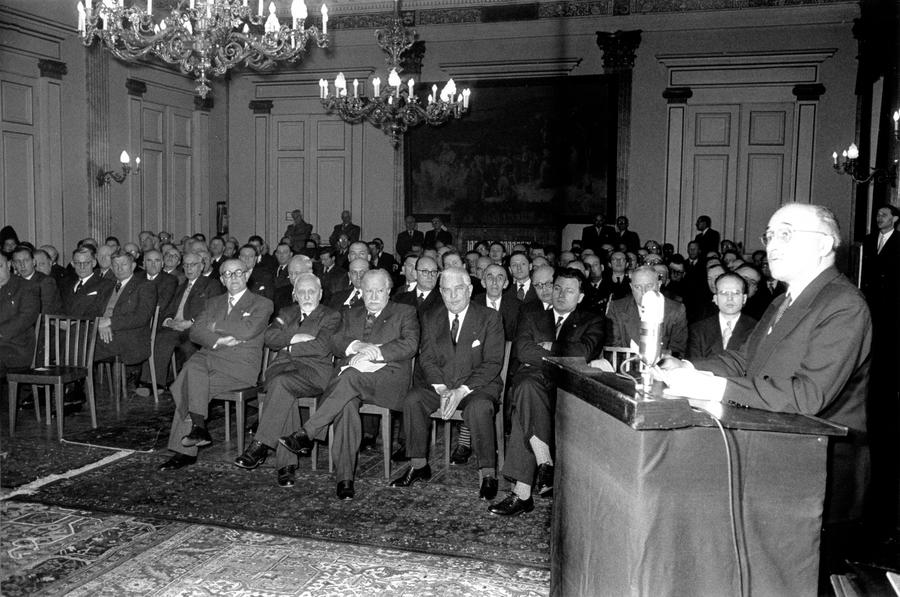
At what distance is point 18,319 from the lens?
5.77 metres

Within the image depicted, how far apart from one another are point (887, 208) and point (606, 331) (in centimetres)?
415

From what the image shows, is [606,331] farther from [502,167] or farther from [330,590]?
[502,167]

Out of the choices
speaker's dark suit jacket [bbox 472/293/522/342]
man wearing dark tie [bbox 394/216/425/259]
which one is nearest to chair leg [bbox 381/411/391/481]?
speaker's dark suit jacket [bbox 472/293/522/342]

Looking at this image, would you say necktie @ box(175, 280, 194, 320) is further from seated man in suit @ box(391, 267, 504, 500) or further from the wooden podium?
the wooden podium

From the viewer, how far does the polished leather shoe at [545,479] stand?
432 centimetres

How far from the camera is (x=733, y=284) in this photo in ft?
15.6

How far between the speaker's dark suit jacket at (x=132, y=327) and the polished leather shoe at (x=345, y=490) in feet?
9.39

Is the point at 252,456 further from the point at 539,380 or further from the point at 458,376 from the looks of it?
the point at 539,380

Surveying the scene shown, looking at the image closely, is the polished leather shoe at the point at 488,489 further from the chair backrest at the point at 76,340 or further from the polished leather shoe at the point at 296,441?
the chair backrest at the point at 76,340

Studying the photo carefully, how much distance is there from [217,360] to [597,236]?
8.38 meters

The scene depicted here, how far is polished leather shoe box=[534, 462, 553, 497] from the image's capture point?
4324 millimetres

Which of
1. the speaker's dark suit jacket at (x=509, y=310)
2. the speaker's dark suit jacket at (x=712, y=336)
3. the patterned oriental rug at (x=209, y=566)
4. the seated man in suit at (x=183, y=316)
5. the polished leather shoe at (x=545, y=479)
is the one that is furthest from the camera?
the seated man in suit at (x=183, y=316)

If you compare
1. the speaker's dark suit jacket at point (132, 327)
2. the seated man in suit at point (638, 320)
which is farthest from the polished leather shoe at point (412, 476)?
the speaker's dark suit jacket at point (132, 327)

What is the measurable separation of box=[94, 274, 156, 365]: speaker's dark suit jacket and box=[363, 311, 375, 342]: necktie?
2.38m
